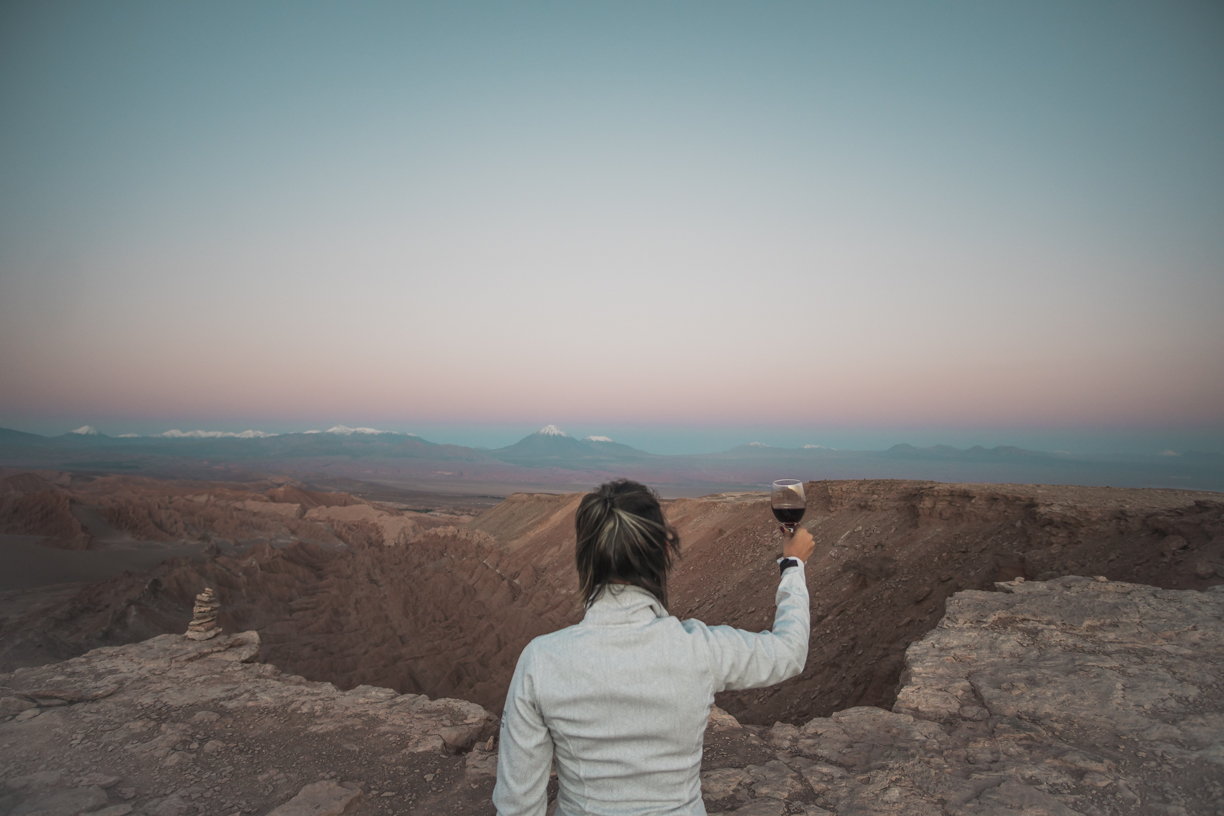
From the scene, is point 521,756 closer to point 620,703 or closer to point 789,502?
point 620,703

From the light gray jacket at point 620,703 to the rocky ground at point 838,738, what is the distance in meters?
2.15

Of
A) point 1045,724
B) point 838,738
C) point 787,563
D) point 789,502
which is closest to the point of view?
point 787,563

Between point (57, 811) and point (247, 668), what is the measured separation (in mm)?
2838

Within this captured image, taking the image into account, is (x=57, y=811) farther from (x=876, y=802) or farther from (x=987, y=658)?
(x=987, y=658)

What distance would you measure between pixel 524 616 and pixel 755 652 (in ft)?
50.4

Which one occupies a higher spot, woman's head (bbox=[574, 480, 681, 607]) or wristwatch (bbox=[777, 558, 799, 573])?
woman's head (bbox=[574, 480, 681, 607])

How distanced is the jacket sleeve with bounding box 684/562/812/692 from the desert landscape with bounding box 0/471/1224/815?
86.2 inches

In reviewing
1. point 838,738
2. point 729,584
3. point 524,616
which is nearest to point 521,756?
point 838,738

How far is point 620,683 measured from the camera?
1.49 m

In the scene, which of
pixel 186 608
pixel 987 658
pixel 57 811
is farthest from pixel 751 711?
pixel 186 608

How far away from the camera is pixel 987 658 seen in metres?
4.76

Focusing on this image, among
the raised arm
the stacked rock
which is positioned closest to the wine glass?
the raised arm

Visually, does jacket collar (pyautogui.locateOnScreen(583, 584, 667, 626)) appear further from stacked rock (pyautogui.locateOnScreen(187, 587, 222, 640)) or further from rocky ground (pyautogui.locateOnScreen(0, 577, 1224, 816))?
stacked rock (pyautogui.locateOnScreen(187, 587, 222, 640))

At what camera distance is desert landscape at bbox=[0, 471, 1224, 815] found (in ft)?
12.5
